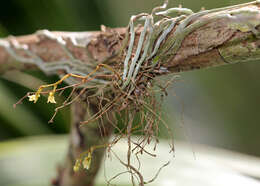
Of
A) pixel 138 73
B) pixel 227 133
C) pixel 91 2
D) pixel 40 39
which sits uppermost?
pixel 91 2

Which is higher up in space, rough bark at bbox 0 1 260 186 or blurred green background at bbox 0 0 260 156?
blurred green background at bbox 0 0 260 156

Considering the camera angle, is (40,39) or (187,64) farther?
(40,39)

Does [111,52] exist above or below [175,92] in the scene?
below

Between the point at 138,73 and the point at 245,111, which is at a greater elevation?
the point at 245,111

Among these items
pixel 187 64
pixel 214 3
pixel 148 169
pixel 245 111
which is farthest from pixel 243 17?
pixel 245 111

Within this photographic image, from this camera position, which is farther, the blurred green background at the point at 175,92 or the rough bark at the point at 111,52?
the blurred green background at the point at 175,92

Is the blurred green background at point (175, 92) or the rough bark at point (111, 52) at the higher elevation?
the blurred green background at point (175, 92)

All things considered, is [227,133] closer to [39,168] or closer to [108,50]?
[39,168]

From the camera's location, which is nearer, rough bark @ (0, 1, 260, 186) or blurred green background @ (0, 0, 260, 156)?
rough bark @ (0, 1, 260, 186)
